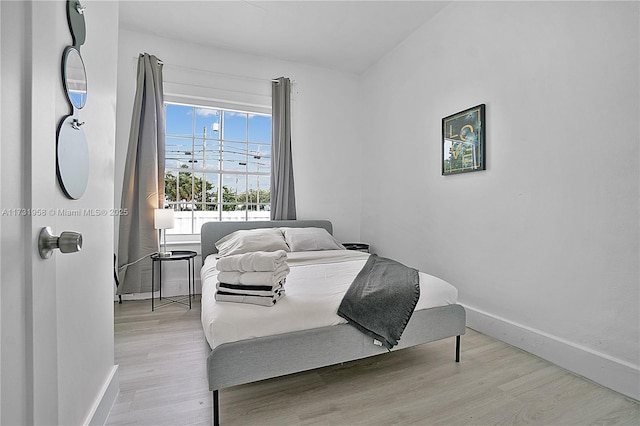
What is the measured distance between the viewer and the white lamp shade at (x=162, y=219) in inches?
129

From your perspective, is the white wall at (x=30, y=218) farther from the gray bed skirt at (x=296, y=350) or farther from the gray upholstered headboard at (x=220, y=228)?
the gray upholstered headboard at (x=220, y=228)

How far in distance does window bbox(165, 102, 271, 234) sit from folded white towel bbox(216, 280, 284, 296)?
7.87 feet

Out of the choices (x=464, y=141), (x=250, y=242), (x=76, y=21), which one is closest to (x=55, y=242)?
(x=76, y=21)

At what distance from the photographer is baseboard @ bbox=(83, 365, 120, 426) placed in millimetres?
1374

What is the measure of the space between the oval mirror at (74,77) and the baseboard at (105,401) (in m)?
1.31

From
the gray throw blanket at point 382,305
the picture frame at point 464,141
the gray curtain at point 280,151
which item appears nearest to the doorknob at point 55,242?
the gray throw blanket at point 382,305

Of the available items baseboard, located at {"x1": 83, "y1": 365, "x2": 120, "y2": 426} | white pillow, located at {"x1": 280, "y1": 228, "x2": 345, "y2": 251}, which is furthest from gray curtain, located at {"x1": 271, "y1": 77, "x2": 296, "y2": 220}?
baseboard, located at {"x1": 83, "y1": 365, "x2": 120, "y2": 426}

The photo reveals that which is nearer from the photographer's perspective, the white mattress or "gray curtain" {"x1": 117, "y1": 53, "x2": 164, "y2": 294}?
the white mattress

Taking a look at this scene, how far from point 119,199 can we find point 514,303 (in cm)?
401

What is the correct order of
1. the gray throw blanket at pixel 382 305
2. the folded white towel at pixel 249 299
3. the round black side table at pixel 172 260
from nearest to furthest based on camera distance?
the folded white towel at pixel 249 299
the gray throw blanket at pixel 382 305
the round black side table at pixel 172 260

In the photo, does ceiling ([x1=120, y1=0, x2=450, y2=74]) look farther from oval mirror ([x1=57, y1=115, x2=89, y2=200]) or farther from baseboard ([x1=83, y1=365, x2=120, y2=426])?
baseboard ([x1=83, y1=365, x2=120, y2=426])

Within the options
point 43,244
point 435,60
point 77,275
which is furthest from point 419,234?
point 43,244

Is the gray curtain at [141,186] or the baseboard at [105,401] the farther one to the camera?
the gray curtain at [141,186]

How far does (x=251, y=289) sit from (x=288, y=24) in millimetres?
2956
